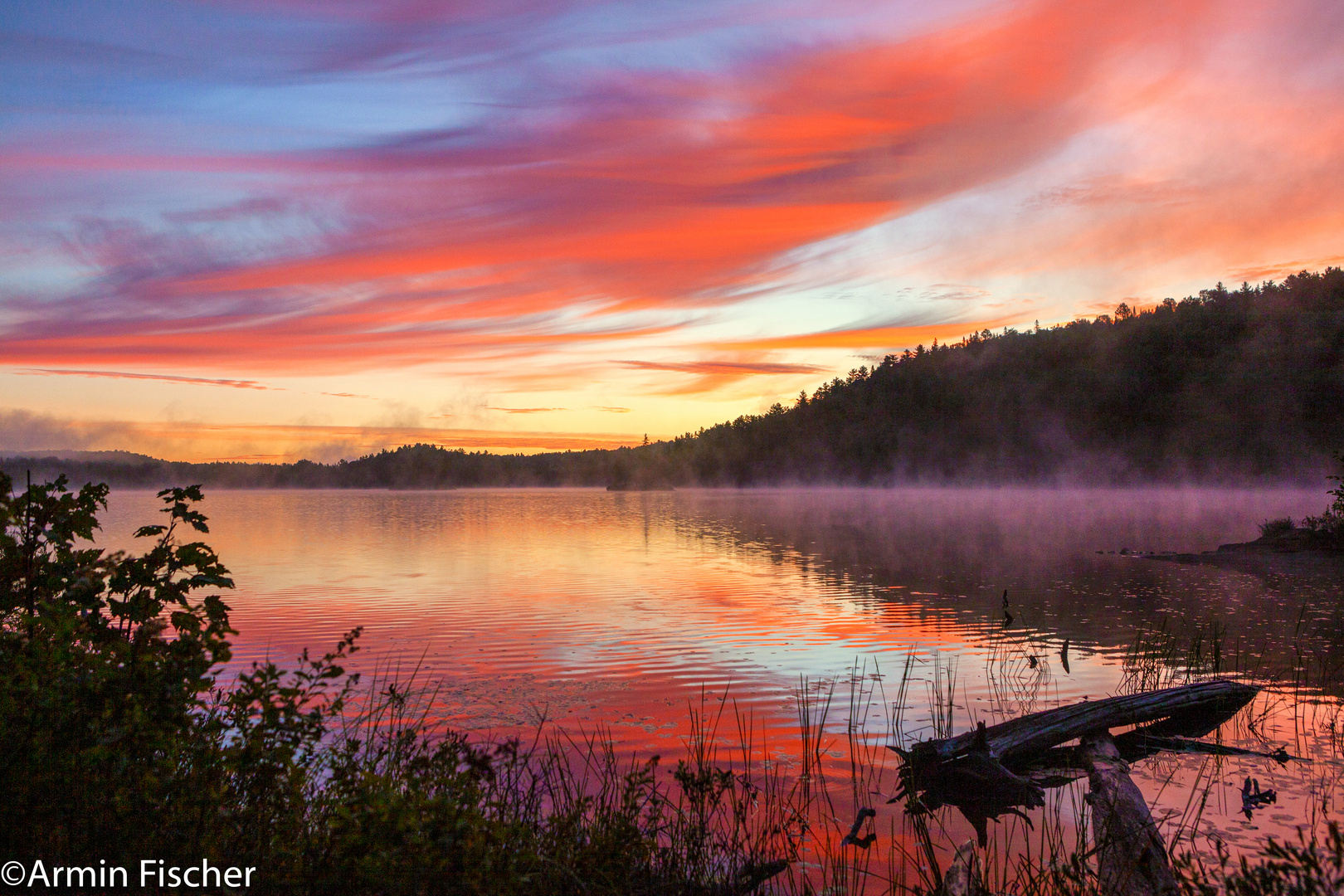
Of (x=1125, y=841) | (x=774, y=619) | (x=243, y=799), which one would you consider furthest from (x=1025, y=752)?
(x=774, y=619)

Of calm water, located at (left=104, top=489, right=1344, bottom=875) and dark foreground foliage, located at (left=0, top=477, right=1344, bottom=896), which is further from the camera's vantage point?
calm water, located at (left=104, top=489, right=1344, bottom=875)

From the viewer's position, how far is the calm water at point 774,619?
543 inches

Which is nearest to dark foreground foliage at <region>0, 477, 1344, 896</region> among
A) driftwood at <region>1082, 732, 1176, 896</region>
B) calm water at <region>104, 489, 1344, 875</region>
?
driftwood at <region>1082, 732, 1176, 896</region>

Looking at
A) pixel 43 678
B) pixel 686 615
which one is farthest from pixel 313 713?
pixel 686 615

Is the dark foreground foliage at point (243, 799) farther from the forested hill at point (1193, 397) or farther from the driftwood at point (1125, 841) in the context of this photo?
the forested hill at point (1193, 397)

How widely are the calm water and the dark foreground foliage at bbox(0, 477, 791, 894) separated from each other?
498 centimetres

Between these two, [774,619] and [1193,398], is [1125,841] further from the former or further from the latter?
[1193,398]

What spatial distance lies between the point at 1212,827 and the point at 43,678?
1131cm

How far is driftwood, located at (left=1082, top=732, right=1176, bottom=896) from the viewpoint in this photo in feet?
23.7

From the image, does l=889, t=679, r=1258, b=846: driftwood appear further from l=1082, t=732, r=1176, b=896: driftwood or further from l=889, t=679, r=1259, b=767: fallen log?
l=1082, t=732, r=1176, b=896: driftwood

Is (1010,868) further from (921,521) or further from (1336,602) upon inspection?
(921,521)

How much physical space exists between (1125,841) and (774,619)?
16851 mm

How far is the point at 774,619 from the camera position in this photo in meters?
24.5

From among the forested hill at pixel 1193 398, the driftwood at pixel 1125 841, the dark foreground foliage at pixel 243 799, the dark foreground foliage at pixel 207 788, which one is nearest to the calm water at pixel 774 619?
the driftwood at pixel 1125 841
